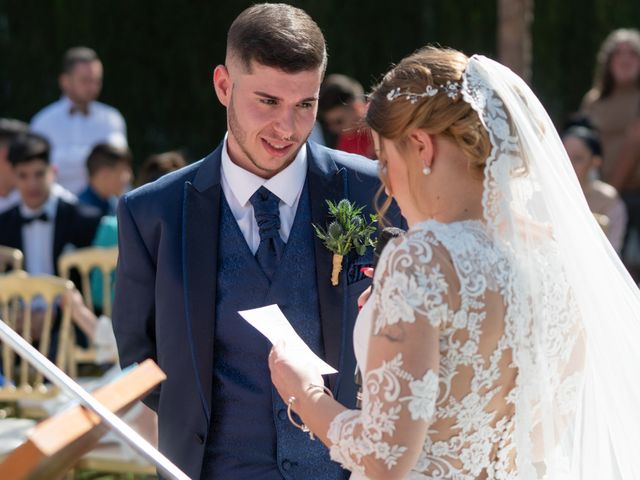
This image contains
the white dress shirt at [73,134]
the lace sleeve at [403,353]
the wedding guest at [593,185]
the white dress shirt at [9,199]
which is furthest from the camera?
the white dress shirt at [73,134]

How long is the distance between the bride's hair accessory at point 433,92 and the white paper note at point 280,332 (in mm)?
618

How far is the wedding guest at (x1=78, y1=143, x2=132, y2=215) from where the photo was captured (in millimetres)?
7766

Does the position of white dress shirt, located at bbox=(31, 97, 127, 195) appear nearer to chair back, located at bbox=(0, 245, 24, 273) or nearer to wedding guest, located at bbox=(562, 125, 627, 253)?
chair back, located at bbox=(0, 245, 24, 273)

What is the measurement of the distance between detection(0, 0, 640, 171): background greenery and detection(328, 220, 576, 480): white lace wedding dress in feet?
29.3

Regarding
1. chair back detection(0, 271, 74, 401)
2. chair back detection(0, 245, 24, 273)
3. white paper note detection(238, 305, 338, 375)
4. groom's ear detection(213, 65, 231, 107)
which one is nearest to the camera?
white paper note detection(238, 305, 338, 375)

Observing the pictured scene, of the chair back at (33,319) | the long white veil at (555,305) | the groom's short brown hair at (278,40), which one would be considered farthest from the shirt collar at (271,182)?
the chair back at (33,319)

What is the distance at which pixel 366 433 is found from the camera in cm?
241

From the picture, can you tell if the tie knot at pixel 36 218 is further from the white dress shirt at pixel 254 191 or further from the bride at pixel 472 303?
the bride at pixel 472 303

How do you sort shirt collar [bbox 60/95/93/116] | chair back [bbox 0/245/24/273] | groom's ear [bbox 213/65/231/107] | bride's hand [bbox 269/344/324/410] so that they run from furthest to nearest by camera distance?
1. shirt collar [bbox 60/95/93/116]
2. chair back [bbox 0/245/24/273]
3. groom's ear [bbox 213/65/231/107]
4. bride's hand [bbox 269/344/324/410]

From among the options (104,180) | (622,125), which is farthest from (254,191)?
(622,125)

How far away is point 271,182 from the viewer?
10.9 ft

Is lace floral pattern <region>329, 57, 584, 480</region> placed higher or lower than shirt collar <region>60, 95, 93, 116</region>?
higher

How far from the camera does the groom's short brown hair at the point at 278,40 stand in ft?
10.6

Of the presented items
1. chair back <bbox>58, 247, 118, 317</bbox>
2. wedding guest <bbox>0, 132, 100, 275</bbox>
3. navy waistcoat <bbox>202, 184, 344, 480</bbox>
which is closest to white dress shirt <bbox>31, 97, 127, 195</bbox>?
wedding guest <bbox>0, 132, 100, 275</bbox>
